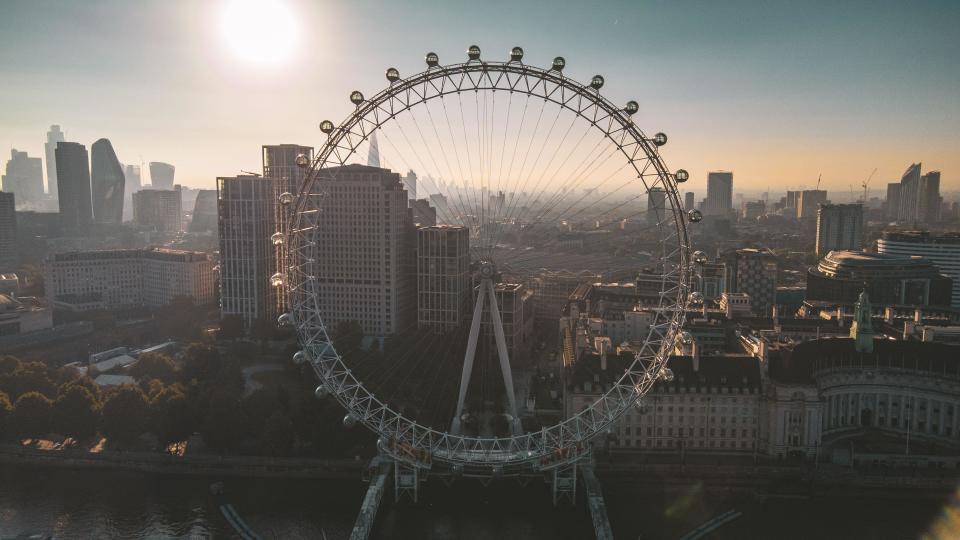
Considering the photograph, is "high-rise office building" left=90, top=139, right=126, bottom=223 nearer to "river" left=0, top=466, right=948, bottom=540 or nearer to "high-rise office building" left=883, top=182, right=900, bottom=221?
"river" left=0, top=466, right=948, bottom=540

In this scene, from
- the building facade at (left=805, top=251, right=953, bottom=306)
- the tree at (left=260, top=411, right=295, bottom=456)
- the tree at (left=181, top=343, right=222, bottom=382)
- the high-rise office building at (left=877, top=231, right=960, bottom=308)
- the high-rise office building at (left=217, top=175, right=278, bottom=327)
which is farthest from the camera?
the high-rise office building at (left=877, top=231, right=960, bottom=308)

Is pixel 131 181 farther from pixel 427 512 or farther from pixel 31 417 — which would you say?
pixel 427 512

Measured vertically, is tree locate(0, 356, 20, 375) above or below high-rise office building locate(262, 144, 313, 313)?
below

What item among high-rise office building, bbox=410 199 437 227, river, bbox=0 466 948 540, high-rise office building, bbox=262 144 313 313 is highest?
high-rise office building, bbox=262 144 313 313

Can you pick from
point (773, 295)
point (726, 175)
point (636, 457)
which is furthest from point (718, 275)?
point (726, 175)

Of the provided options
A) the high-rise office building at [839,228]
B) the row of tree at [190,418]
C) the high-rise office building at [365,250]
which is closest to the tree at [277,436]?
the row of tree at [190,418]

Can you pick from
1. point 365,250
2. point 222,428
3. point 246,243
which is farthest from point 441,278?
point 222,428

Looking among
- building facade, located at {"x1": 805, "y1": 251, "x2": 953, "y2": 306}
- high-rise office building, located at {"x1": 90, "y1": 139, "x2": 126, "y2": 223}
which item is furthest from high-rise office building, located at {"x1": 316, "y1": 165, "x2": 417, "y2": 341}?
high-rise office building, located at {"x1": 90, "y1": 139, "x2": 126, "y2": 223}

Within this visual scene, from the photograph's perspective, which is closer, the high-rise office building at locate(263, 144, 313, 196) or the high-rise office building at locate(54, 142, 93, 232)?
the high-rise office building at locate(263, 144, 313, 196)

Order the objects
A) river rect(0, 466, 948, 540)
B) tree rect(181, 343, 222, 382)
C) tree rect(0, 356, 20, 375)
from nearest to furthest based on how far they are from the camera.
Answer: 1. river rect(0, 466, 948, 540)
2. tree rect(0, 356, 20, 375)
3. tree rect(181, 343, 222, 382)
